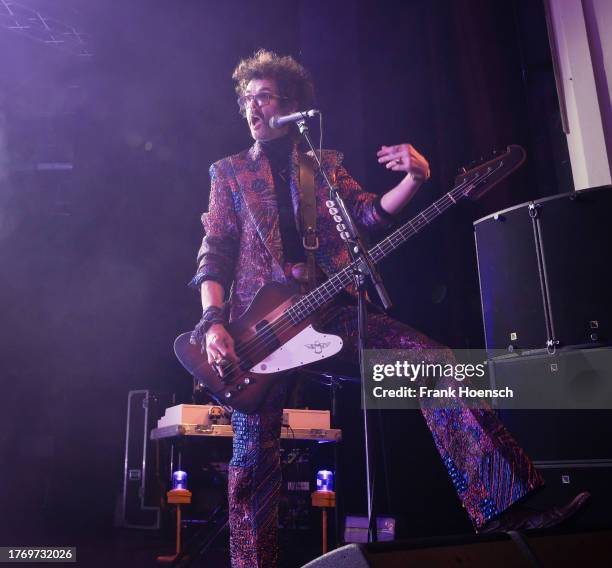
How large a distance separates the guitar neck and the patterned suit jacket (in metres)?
0.12

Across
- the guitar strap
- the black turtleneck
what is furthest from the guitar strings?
the black turtleneck

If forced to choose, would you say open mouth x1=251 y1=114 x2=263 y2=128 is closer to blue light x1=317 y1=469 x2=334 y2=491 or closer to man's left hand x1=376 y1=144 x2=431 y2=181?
man's left hand x1=376 y1=144 x2=431 y2=181

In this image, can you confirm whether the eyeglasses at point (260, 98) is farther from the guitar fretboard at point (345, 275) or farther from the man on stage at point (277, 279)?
the guitar fretboard at point (345, 275)

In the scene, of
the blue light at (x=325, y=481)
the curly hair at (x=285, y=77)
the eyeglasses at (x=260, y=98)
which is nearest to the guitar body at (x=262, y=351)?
the eyeglasses at (x=260, y=98)

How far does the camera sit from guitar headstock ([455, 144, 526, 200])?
2508mm

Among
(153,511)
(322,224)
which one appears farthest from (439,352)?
(153,511)

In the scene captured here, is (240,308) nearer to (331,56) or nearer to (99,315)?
(331,56)

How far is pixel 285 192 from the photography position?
2.72m

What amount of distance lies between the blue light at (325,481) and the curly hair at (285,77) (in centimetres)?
190

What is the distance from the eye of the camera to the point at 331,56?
3551mm

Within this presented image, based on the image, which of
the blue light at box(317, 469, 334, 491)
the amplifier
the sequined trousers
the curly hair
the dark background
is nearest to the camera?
the sequined trousers

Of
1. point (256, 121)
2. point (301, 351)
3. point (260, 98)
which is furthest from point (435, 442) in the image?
point (260, 98)

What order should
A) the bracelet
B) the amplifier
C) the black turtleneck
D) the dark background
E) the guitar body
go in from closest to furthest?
the amplifier → the guitar body → the bracelet → the black turtleneck → the dark background

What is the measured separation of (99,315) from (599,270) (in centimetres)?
352
